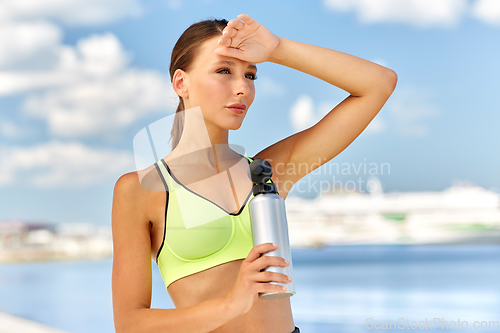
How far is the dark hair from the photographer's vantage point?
3.62 feet

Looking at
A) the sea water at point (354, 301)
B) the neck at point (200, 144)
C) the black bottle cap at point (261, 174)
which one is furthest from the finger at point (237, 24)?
the sea water at point (354, 301)

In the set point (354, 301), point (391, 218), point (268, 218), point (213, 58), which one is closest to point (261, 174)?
point (268, 218)

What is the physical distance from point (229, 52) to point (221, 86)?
0.07 metres

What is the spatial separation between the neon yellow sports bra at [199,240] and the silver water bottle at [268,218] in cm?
21

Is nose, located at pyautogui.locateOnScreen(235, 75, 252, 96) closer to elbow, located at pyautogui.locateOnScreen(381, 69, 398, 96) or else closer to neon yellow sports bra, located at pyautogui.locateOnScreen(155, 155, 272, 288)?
neon yellow sports bra, located at pyautogui.locateOnScreen(155, 155, 272, 288)

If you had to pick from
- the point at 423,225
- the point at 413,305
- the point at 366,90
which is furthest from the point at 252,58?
the point at 423,225

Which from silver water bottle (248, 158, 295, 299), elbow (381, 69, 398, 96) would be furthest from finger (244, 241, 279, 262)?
elbow (381, 69, 398, 96)

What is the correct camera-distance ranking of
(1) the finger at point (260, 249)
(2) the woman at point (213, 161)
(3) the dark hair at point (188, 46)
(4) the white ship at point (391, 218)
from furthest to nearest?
(4) the white ship at point (391, 218) → (3) the dark hair at point (188, 46) → (2) the woman at point (213, 161) → (1) the finger at point (260, 249)

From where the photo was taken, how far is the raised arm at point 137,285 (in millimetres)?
833

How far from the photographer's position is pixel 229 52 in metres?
1.02

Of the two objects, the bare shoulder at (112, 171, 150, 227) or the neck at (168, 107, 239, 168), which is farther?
the neck at (168, 107, 239, 168)

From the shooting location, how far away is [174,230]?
0.99m

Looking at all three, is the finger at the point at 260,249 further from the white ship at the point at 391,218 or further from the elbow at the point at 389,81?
the white ship at the point at 391,218

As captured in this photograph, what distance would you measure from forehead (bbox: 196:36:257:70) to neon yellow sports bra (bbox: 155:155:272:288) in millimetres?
296
